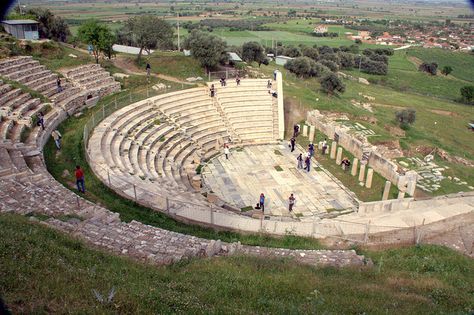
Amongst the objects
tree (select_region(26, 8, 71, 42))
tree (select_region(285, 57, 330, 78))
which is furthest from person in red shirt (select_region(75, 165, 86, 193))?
tree (select_region(285, 57, 330, 78))

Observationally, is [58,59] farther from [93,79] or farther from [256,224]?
[256,224]

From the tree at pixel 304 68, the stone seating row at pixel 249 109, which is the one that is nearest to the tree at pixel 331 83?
the tree at pixel 304 68

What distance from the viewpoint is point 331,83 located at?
126 ft

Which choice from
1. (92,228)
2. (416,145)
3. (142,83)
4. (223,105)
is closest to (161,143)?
(223,105)

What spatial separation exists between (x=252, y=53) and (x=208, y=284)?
42.1 metres

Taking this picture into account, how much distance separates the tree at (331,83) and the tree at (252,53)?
11.2 meters

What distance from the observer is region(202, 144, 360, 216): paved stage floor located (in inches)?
763

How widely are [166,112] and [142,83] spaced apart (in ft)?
18.5

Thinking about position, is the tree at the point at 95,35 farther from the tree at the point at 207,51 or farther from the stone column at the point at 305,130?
the stone column at the point at 305,130

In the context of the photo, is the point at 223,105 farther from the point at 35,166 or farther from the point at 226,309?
the point at 226,309

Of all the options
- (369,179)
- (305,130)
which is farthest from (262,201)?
(305,130)

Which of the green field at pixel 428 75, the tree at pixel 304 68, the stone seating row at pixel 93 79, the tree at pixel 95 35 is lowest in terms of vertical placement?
the green field at pixel 428 75

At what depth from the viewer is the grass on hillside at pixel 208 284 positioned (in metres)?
6.71

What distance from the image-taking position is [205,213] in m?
14.1
